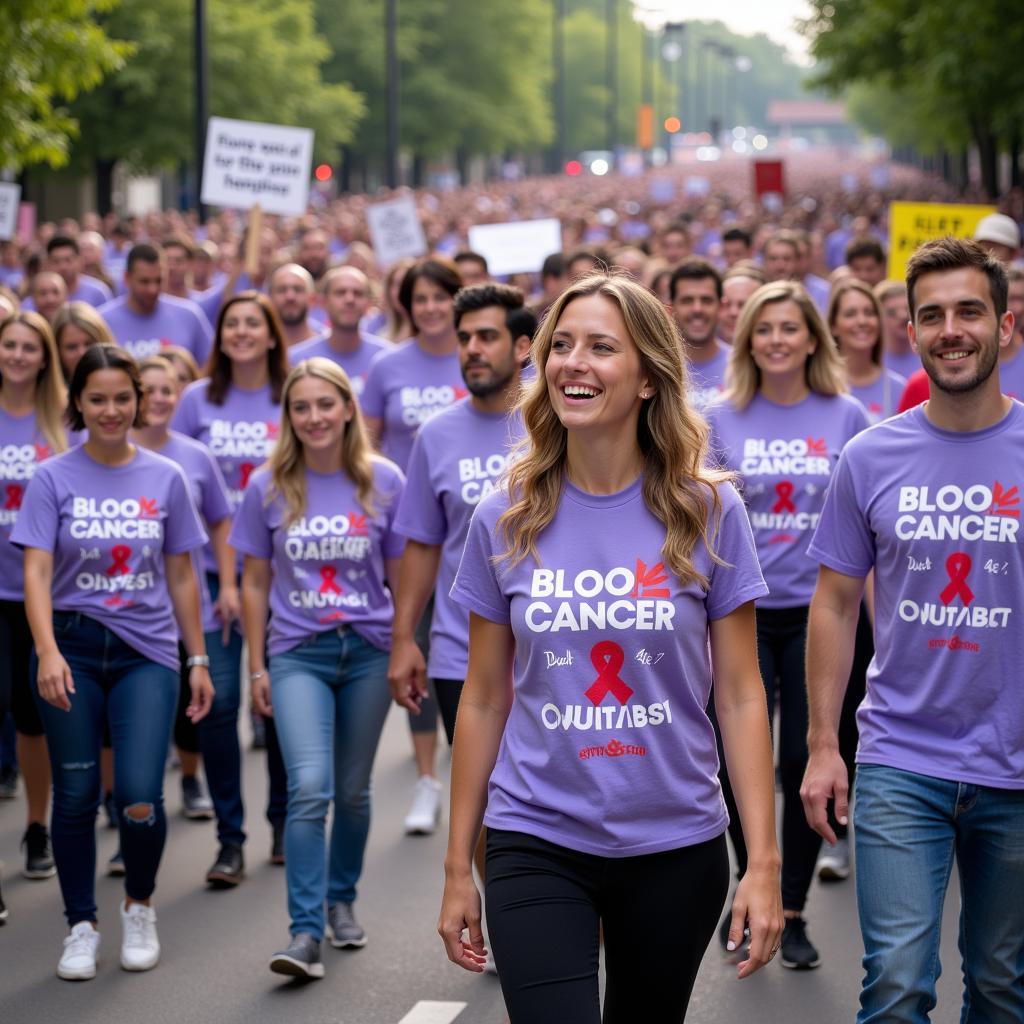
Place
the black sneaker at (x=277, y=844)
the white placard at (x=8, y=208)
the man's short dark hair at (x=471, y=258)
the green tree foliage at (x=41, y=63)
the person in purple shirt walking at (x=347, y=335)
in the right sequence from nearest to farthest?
the black sneaker at (x=277, y=844)
the person in purple shirt walking at (x=347, y=335)
the man's short dark hair at (x=471, y=258)
the white placard at (x=8, y=208)
the green tree foliage at (x=41, y=63)

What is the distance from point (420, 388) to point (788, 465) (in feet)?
7.41

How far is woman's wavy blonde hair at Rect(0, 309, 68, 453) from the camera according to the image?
7.45 metres

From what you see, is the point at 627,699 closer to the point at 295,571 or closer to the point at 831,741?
the point at 831,741

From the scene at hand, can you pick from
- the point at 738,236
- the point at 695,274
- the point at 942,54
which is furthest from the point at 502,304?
the point at 942,54

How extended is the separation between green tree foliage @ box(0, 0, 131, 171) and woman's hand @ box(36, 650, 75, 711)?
41.7 ft

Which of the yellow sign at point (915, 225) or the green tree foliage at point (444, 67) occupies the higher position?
the green tree foliage at point (444, 67)

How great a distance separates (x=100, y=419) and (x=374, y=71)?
58.5m

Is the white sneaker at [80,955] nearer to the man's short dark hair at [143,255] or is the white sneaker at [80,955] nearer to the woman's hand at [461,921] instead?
the woman's hand at [461,921]

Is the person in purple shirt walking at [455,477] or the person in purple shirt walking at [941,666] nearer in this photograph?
the person in purple shirt walking at [941,666]

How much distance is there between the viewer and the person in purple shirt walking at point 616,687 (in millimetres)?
3838

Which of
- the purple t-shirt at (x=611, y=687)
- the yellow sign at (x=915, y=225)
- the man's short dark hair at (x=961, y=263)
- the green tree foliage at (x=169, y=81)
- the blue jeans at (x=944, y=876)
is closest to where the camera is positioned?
the purple t-shirt at (x=611, y=687)

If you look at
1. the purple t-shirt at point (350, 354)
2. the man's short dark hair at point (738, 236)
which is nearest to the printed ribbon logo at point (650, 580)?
the purple t-shirt at point (350, 354)

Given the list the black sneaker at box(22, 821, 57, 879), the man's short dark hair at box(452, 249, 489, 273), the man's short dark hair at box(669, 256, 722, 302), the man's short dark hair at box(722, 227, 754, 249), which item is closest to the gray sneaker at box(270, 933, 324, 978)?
the black sneaker at box(22, 821, 57, 879)

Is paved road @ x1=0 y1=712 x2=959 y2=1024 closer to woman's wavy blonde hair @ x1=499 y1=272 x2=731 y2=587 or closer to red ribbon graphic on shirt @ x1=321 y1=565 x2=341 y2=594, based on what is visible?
red ribbon graphic on shirt @ x1=321 y1=565 x2=341 y2=594
